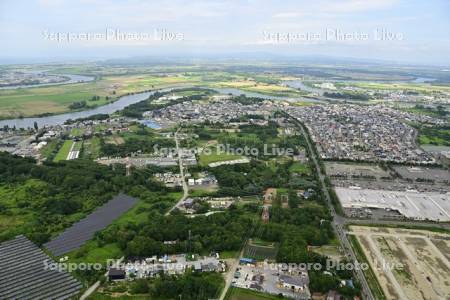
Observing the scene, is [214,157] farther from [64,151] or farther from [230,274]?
[230,274]

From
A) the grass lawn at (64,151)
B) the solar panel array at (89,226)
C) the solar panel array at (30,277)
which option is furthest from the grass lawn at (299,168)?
the grass lawn at (64,151)

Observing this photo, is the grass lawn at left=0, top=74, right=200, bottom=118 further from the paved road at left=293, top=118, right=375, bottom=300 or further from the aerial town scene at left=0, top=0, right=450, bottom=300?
the paved road at left=293, top=118, right=375, bottom=300

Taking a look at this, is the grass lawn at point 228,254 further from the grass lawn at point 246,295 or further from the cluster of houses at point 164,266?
the grass lawn at point 246,295

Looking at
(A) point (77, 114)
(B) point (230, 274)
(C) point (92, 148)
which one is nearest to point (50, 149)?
(C) point (92, 148)

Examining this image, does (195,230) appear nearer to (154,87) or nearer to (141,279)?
(141,279)

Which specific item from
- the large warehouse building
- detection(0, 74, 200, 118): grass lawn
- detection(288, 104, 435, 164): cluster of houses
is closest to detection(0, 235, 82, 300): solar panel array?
the large warehouse building

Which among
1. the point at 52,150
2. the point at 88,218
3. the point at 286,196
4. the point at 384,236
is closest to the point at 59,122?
the point at 52,150
